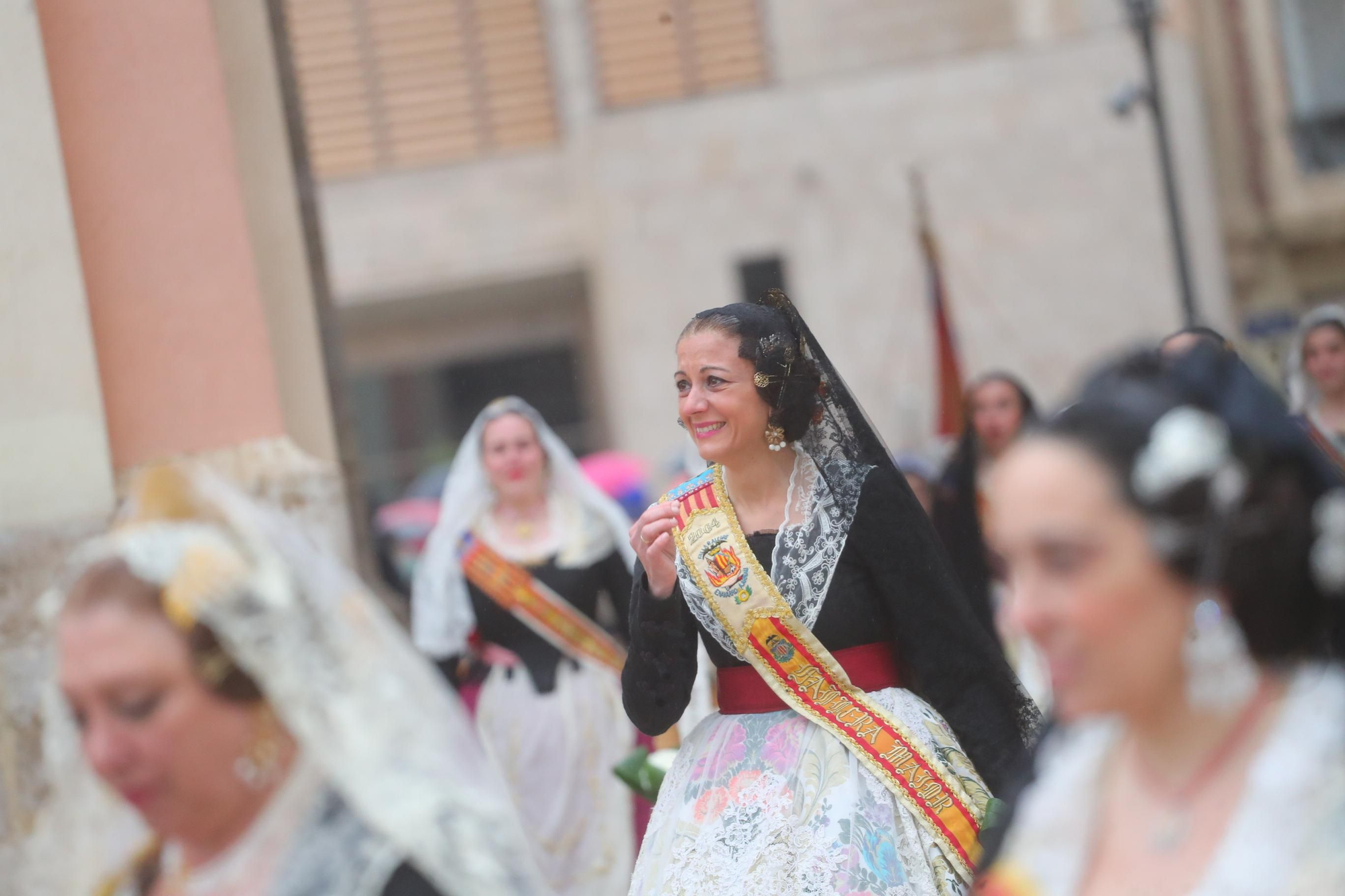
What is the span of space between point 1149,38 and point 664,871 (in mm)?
7377

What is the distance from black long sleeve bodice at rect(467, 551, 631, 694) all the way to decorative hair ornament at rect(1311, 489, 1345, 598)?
4.35 meters

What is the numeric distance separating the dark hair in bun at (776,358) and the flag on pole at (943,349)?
5216mm

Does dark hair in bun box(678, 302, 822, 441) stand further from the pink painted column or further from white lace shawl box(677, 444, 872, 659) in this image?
the pink painted column

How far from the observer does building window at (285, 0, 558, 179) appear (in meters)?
15.5

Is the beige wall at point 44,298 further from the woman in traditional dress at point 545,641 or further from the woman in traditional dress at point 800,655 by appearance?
the woman in traditional dress at point 545,641

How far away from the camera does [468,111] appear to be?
15.6 metres

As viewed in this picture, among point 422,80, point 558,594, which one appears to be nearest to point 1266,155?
point 422,80

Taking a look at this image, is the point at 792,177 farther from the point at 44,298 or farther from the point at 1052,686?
the point at 1052,686

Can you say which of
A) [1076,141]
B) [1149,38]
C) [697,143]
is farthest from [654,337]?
[1149,38]

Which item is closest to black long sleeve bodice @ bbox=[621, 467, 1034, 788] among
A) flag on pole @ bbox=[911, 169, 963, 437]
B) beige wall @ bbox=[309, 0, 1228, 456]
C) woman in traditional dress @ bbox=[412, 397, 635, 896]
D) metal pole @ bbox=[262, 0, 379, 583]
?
metal pole @ bbox=[262, 0, 379, 583]

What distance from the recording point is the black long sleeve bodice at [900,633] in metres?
3.36

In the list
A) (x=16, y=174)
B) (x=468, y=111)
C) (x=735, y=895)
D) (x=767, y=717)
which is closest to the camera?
(x=735, y=895)

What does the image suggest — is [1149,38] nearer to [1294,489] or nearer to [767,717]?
[767,717]

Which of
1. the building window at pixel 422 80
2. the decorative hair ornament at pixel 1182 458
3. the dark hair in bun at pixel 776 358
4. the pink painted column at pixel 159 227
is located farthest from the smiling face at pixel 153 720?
the building window at pixel 422 80
